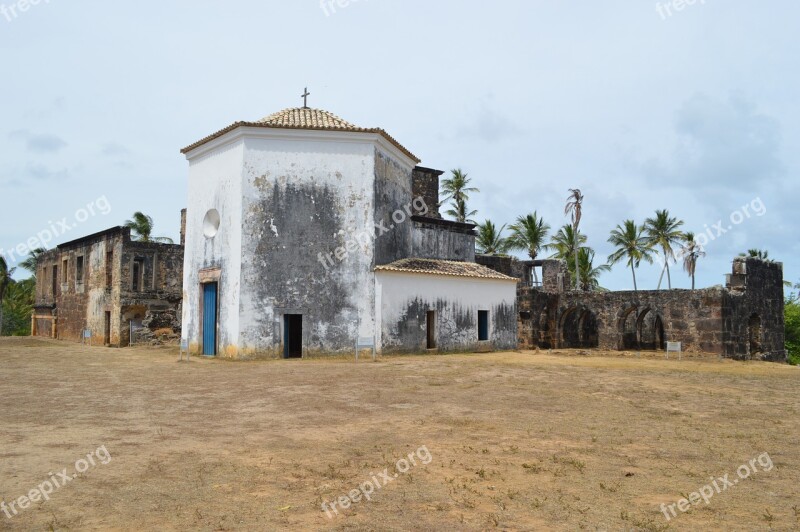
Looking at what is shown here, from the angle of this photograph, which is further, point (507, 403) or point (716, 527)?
point (507, 403)

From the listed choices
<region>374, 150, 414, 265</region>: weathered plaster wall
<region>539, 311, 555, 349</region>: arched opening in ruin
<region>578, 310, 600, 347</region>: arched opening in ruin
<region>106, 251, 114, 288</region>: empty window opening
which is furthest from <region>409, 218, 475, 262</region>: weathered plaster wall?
<region>106, 251, 114, 288</region>: empty window opening

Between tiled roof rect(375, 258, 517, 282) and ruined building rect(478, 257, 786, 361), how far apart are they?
13.8 feet

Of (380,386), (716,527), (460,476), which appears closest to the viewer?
(716,527)

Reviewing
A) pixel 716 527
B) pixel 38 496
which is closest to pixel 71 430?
pixel 38 496

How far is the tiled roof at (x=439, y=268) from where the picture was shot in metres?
22.0

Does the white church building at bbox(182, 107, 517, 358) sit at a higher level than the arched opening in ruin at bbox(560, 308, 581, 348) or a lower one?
higher

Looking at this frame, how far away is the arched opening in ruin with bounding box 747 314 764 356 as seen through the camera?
84.7 feet

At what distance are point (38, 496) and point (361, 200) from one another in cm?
1672

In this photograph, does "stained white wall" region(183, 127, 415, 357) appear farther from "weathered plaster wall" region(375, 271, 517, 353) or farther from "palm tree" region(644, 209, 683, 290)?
"palm tree" region(644, 209, 683, 290)

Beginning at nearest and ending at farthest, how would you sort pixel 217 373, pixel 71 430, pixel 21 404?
pixel 71 430 < pixel 21 404 < pixel 217 373

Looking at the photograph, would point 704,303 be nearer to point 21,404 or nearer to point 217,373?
point 217,373

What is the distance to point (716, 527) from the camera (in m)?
4.98

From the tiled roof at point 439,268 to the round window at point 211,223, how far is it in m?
6.26

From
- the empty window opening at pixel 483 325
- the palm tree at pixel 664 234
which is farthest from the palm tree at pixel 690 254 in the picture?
the empty window opening at pixel 483 325
